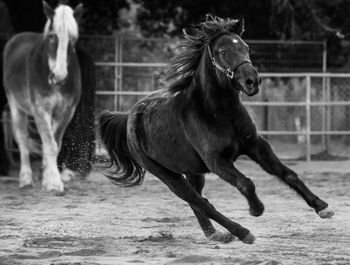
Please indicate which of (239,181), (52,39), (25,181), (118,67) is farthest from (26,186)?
(239,181)

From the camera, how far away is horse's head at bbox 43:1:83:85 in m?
10.5

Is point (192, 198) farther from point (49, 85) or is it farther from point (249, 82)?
point (49, 85)

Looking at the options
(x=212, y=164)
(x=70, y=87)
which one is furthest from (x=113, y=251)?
(x=70, y=87)

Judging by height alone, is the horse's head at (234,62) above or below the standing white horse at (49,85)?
above

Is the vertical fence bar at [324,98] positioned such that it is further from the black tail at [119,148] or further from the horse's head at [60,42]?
the black tail at [119,148]

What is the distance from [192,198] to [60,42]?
4.73m

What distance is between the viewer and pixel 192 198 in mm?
6422

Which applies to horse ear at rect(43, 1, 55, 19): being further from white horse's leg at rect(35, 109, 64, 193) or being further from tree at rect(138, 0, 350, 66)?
tree at rect(138, 0, 350, 66)

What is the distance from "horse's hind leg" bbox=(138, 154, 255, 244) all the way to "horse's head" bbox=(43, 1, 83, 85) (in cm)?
397

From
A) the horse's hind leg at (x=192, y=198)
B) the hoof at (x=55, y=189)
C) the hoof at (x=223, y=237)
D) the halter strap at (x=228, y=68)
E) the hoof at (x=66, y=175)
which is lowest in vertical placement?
the hoof at (x=66, y=175)

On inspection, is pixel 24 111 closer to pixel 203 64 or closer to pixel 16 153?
pixel 16 153

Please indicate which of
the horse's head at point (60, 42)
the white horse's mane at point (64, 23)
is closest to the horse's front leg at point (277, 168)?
the horse's head at point (60, 42)

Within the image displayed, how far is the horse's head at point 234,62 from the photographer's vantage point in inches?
219

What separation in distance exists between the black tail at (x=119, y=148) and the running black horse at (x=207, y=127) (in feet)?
1.01
